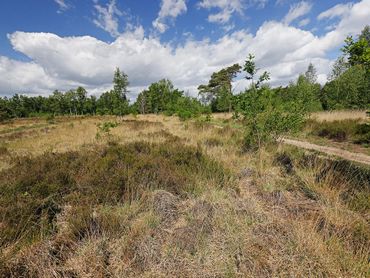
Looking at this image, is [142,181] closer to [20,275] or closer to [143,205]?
[143,205]

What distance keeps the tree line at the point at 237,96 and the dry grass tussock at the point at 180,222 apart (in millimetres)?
2313

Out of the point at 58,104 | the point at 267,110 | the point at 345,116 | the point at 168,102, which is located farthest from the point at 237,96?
the point at 58,104

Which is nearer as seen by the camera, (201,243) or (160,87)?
(201,243)

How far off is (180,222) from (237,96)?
4807mm

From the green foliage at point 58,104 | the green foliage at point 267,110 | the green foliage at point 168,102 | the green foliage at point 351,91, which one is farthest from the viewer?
the green foliage at point 58,104

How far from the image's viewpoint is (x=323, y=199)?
350 cm

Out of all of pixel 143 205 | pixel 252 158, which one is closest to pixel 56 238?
pixel 143 205

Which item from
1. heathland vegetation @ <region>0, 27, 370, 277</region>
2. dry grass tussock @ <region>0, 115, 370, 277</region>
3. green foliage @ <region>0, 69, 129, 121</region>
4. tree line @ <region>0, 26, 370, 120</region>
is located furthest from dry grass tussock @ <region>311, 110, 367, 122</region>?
green foliage @ <region>0, 69, 129, 121</region>

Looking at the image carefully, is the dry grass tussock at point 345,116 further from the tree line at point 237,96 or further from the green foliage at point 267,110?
the green foliage at point 267,110

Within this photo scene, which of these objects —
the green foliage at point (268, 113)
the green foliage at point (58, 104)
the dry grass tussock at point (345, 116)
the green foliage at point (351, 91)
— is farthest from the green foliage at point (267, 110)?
the green foliage at point (58, 104)

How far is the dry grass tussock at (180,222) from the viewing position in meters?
2.19

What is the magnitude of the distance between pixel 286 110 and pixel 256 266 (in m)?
5.48

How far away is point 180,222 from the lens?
10.5 ft

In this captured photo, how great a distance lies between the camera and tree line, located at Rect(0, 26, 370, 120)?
20.2 feet
